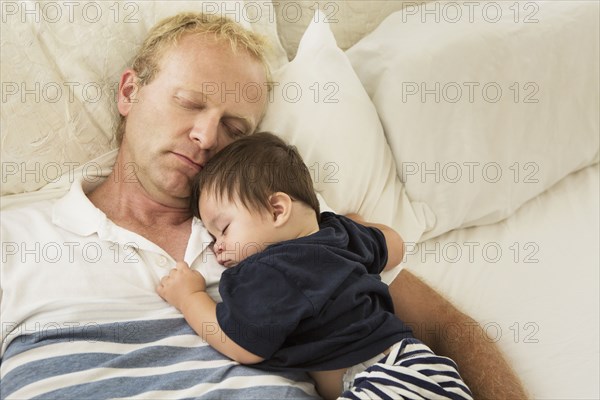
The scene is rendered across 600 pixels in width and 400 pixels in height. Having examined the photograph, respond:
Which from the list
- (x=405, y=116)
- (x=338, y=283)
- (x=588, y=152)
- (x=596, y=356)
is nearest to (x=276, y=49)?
(x=405, y=116)

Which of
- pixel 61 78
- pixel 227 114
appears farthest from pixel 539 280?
pixel 61 78

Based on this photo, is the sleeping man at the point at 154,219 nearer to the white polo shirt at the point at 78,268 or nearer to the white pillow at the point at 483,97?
the white polo shirt at the point at 78,268

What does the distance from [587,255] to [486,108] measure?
1.50 ft

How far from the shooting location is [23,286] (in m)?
1.15

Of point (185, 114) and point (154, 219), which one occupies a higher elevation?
point (185, 114)

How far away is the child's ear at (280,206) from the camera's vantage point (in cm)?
119

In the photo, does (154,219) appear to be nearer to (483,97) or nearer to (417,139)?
(417,139)

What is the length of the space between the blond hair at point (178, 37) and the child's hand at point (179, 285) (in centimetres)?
44

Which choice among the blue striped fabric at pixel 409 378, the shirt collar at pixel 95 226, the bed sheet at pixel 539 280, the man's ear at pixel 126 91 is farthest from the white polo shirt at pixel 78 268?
the bed sheet at pixel 539 280

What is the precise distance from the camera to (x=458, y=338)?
1.34m

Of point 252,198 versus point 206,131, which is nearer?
point 252,198

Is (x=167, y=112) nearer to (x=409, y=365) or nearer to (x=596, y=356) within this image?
(x=409, y=365)

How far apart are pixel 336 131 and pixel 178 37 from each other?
1.42 ft

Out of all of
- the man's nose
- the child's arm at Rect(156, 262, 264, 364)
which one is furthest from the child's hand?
the man's nose
